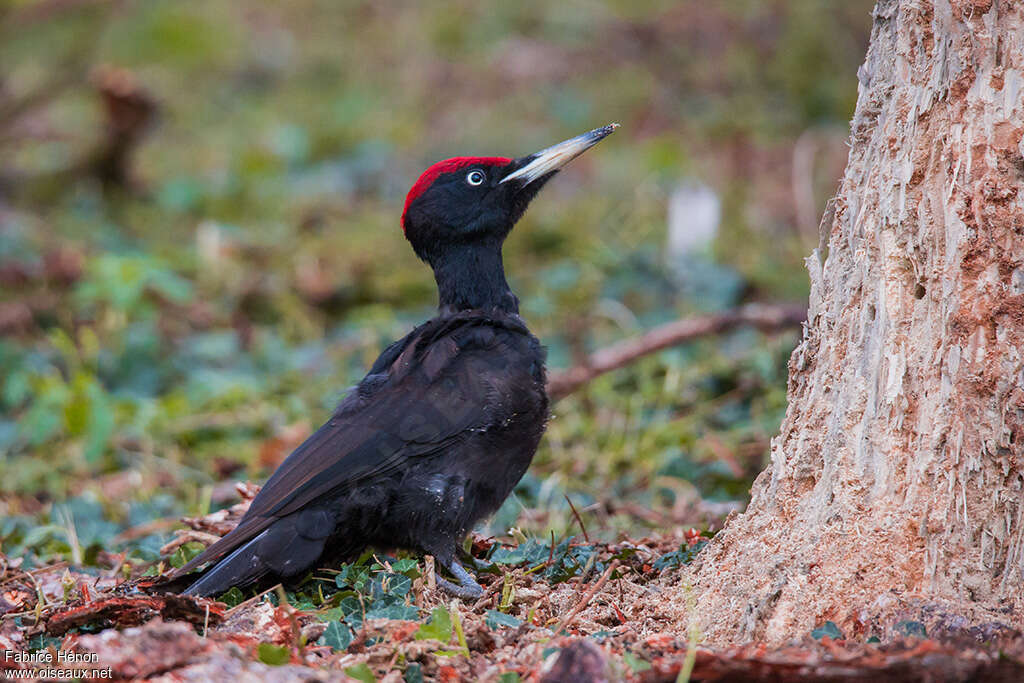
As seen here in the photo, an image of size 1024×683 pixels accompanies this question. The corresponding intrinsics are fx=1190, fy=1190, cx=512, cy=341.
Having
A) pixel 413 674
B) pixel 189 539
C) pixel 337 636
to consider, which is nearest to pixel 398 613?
pixel 337 636

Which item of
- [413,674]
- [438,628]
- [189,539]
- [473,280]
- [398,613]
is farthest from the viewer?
[473,280]

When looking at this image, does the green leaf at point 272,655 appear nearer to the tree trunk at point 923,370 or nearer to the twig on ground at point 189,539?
the tree trunk at point 923,370

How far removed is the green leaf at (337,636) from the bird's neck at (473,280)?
176cm

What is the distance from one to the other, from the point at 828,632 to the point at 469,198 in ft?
7.94

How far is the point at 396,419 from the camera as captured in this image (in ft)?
12.4

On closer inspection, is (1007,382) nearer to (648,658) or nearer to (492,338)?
(648,658)

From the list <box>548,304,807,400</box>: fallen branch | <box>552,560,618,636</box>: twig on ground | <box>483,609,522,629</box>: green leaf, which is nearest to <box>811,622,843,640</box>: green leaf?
<box>552,560,618,636</box>: twig on ground

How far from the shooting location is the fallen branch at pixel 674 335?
5859 millimetres

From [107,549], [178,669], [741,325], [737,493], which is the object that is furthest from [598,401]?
[178,669]

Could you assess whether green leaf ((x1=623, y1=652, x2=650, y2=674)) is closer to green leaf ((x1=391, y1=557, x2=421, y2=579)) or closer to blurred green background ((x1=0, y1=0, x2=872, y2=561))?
green leaf ((x1=391, y1=557, x2=421, y2=579))

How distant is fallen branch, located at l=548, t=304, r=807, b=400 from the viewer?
5859 millimetres

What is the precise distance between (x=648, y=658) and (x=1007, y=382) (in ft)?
3.43

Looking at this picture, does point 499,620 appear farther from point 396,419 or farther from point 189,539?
point 189,539

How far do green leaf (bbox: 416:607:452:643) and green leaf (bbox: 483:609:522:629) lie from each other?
0.19 m
